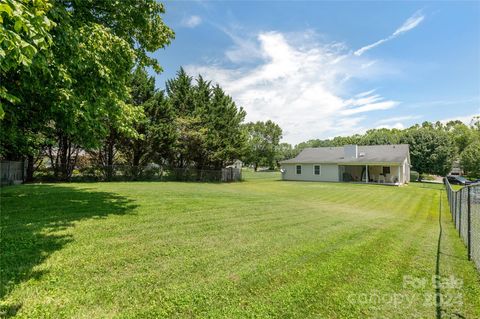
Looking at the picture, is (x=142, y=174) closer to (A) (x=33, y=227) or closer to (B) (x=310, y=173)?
(A) (x=33, y=227)

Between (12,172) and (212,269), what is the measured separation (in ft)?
51.0

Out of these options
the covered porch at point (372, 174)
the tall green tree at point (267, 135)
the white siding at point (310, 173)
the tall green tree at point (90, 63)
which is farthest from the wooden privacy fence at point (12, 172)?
the tall green tree at point (267, 135)

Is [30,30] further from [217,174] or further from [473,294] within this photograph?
[217,174]

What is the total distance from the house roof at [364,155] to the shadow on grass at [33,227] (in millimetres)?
26237

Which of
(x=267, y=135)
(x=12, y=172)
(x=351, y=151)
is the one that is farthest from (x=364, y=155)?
(x=267, y=135)

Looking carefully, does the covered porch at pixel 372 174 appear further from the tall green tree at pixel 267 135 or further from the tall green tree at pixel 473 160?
the tall green tree at pixel 267 135

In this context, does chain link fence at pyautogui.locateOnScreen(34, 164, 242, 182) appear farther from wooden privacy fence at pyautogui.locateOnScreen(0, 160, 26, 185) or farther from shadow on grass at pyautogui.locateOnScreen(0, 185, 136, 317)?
shadow on grass at pyautogui.locateOnScreen(0, 185, 136, 317)

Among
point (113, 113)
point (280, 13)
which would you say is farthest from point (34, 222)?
point (280, 13)

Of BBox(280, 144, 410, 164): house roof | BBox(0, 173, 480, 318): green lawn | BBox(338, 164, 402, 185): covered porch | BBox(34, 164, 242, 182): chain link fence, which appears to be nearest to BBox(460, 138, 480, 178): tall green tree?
BBox(280, 144, 410, 164): house roof

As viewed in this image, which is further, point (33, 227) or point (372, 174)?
point (372, 174)

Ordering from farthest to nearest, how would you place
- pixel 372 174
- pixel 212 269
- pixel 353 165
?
1. pixel 353 165
2. pixel 372 174
3. pixel 212 269

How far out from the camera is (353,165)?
30.2 m

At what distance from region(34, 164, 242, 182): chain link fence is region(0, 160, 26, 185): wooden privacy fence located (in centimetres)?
169

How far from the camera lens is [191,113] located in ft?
85.0
